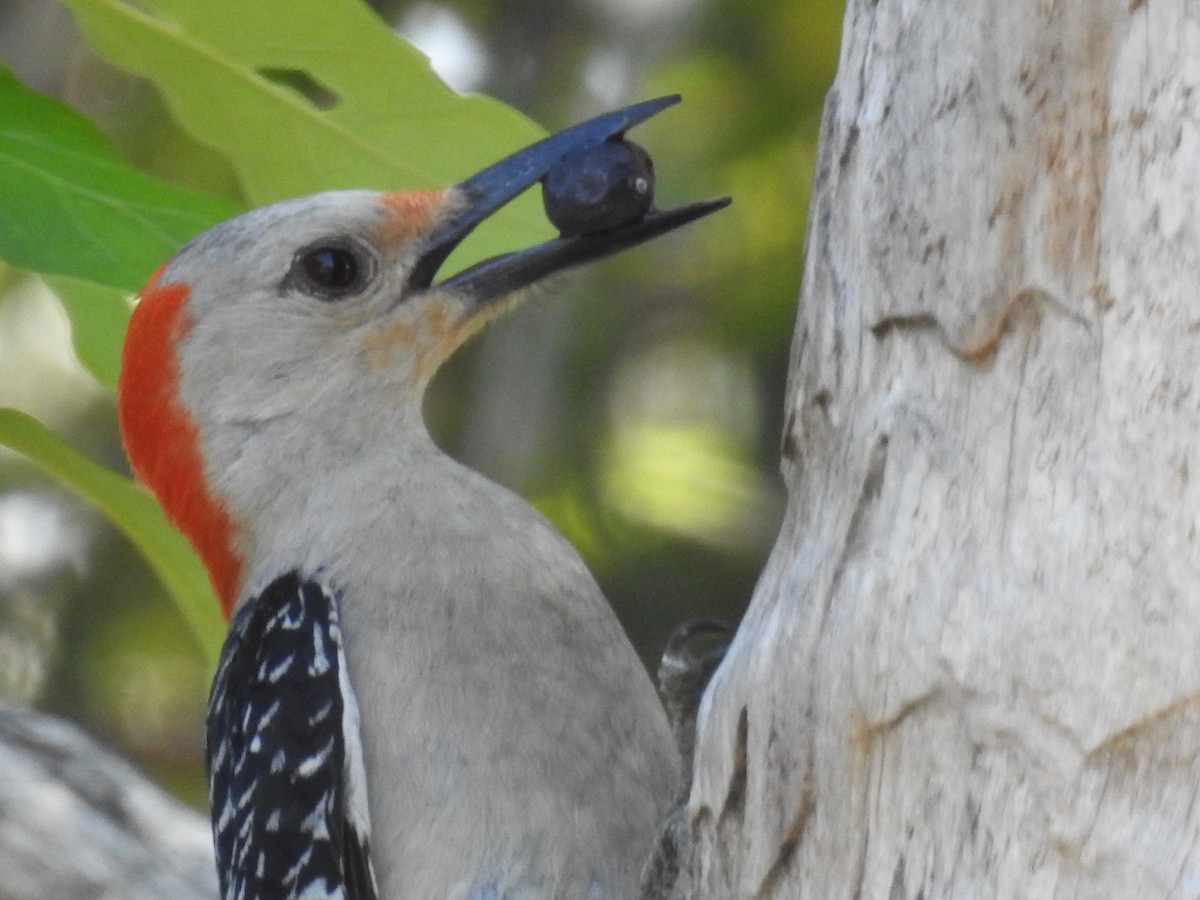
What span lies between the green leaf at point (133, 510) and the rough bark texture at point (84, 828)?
0.37m

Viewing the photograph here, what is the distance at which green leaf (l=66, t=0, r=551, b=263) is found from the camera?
3.65 m

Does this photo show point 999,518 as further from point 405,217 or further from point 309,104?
point 309,104

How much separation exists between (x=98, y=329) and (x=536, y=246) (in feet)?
3.44

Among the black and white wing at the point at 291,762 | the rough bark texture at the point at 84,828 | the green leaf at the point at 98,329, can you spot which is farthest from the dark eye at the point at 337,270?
the rough bark texture at the point at 84,828

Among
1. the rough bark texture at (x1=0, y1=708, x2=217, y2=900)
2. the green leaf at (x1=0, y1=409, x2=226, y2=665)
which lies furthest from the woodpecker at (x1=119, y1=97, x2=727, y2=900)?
the rough bark texture at (x1=0, y1=708, x2=217, y2=900)

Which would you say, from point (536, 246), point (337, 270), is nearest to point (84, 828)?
point (337, 270)

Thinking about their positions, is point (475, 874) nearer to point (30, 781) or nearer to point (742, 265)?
point (30, 781)

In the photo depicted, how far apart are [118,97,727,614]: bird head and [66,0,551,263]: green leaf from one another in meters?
0.13

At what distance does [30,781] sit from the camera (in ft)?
12.5

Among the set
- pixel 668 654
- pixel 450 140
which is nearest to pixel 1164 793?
pixel 668 654

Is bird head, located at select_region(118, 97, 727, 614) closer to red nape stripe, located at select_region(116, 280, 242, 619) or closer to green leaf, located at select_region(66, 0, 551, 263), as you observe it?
red nape stripe, located at select_region(116, 280, 242, 619)

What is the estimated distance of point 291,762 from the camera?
9.87 ft

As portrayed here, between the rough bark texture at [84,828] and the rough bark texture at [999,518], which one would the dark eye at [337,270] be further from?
the rough bark texture at [999,518]

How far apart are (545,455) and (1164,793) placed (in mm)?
4826
